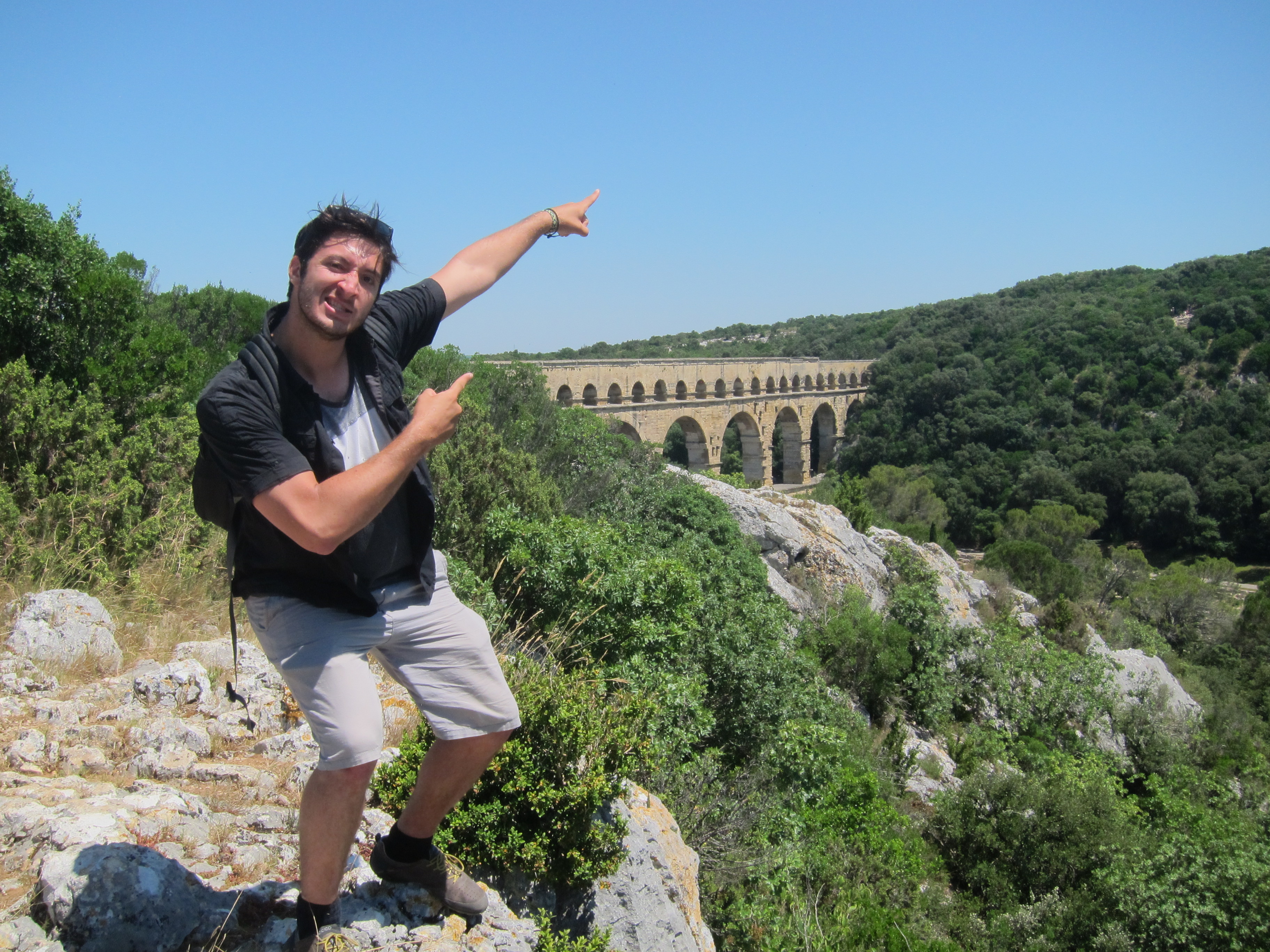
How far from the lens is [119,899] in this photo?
1814mm

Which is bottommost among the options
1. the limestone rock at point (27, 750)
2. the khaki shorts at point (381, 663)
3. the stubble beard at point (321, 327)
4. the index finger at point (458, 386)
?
the limestone rock at point (27, 750)

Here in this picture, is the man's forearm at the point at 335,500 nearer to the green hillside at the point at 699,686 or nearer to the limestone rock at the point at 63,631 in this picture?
the green hillside at the point at 699,686

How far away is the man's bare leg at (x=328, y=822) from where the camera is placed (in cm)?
162

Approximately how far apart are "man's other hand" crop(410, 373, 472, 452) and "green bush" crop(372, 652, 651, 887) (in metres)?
1.23

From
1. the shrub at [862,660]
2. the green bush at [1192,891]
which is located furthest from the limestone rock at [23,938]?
the shrub at [862,660]

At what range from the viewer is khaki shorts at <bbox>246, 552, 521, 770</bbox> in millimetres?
1600

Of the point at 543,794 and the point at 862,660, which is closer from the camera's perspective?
the point at 543,794

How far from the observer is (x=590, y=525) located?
651cm

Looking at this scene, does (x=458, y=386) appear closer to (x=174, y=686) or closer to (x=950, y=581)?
(x=174, y=686)

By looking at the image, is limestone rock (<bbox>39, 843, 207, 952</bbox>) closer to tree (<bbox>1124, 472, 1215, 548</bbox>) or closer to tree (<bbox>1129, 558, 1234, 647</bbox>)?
tree (<bbox>1129, 558, 1234, 647</bbox>)

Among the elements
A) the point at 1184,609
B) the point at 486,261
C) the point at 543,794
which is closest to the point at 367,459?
the point at 486,261

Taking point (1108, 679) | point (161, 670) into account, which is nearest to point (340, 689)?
point (161, 670)

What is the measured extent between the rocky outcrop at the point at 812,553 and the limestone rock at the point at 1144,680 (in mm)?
2343

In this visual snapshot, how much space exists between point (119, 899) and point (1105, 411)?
127 feet
